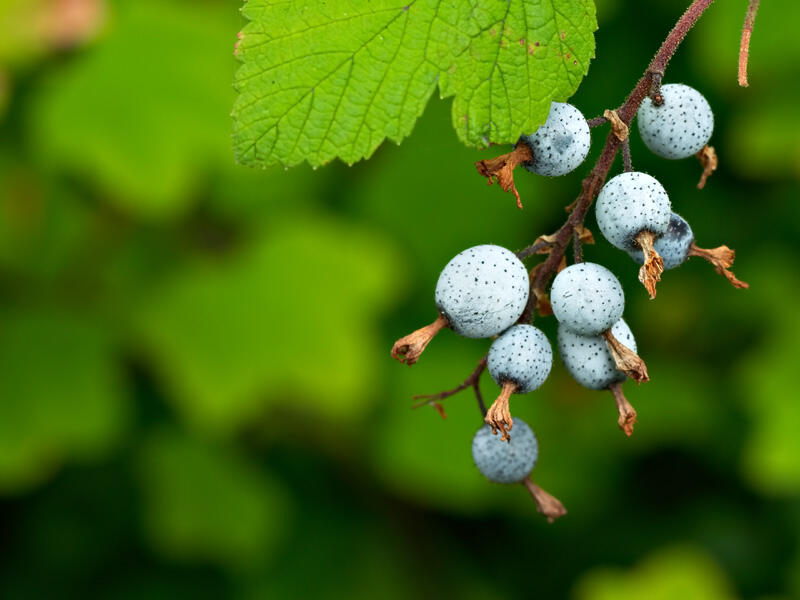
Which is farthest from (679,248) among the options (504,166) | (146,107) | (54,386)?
(54,386)

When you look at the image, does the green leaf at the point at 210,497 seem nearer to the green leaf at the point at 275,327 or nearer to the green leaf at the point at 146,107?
the green leaf at the point at 275,327

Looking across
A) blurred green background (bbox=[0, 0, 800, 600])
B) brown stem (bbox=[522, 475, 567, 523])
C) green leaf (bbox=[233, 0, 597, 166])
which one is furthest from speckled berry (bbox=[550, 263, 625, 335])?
blurred green background (bbox=[0, 0, 800, 600])

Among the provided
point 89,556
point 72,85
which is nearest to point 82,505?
point 89,556

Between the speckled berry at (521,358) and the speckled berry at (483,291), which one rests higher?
the speckled berry at (483,291)

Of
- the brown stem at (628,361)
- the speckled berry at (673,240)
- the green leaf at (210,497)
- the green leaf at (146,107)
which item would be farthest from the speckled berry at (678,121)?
the green leaf at (210,497)

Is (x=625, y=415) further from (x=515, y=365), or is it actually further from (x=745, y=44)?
(x=745, y=44)

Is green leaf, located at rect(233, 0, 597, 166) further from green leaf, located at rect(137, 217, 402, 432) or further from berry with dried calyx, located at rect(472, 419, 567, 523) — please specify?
green leaf, located at rect(137, 217, 402, 432)
